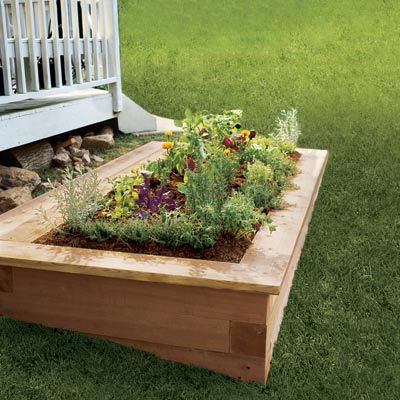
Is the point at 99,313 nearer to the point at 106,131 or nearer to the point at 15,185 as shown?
the point at 15,185

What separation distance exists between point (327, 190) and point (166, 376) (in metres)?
2.99

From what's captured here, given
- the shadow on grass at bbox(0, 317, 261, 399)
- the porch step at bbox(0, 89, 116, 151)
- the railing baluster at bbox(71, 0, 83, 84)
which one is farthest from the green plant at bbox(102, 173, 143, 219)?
the railing baluster at bbox(71, 0, 83, 84)

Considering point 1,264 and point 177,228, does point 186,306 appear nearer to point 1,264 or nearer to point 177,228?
point 177,228

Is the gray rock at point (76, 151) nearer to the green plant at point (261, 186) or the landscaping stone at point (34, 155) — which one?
the landscaping stone at point (34, 155)

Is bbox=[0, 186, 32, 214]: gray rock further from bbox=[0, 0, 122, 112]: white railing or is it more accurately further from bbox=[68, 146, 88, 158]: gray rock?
bbox=[68, 146, 88, 158]: gray rock

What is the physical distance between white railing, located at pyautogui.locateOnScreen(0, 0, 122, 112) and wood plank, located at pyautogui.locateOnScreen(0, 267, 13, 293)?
81.5 inches

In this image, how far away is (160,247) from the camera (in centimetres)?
303

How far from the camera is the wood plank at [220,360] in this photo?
8.83 ft

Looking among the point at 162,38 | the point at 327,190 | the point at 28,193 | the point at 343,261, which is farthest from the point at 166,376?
the point at 162,38

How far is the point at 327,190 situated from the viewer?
530 centimetres

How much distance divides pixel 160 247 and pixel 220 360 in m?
0.63

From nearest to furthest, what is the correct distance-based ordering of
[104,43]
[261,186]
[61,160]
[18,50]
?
1. [261,186]
2. [18,50]
3. [61,160]
4. [104,43]

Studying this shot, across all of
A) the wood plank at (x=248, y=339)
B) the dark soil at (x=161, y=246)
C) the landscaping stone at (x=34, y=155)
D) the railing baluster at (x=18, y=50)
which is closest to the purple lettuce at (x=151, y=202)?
the dark soil at (x=161, y=246)

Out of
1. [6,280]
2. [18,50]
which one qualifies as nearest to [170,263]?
[6,280]
